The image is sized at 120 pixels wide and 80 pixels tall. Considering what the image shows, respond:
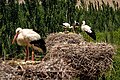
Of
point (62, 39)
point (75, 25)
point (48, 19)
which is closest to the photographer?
point (62, 39)

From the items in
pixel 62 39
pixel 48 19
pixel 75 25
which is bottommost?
pixel 62 39

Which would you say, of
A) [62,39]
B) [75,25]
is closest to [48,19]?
[75,25]

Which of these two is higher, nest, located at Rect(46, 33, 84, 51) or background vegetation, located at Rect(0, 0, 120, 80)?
background vegetation, located at Rect(0, 0, 120, 80)

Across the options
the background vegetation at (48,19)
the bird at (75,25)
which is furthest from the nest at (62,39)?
the bird at (75,25)

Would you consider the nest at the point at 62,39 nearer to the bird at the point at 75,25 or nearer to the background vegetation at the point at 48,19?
the background vegetation at the point at 48,19

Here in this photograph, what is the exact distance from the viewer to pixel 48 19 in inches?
612

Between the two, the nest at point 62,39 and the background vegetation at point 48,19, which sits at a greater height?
the background vegetation at point 48,19

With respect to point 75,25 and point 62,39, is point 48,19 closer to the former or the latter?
point 75,25

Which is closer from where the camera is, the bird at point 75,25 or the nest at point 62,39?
the nest at point 62,39

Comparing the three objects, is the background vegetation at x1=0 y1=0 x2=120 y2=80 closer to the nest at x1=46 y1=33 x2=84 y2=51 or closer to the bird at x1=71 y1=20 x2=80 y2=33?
the bird at x1=71 y1=20 x2=80 y2=33

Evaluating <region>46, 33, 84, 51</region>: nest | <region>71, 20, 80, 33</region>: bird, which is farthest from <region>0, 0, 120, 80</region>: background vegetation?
<region>46, 33, 84, 51</region>: nest

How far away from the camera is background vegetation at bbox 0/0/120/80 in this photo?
13.0m

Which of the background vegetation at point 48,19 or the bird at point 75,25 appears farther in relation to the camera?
the bird at point 75,25

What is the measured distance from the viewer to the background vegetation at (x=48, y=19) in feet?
42.7
